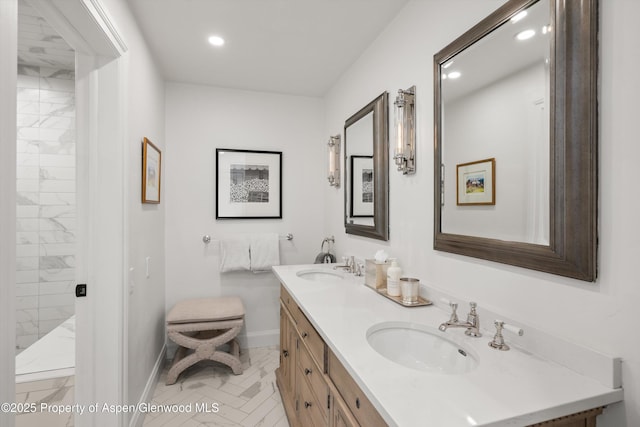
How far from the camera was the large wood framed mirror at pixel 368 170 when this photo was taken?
6.31ft

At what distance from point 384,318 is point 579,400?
639mm

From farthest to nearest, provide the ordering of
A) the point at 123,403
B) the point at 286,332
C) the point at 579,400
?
the point at 286,332 → the point at 123,403 → the point at 579,400

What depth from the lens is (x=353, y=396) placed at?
94 centimetres

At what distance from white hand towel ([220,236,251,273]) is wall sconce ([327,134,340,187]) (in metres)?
1.02

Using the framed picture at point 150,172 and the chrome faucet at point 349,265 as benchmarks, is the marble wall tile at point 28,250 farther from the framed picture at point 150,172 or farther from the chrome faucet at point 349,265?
the chrome faucet at point 349,265

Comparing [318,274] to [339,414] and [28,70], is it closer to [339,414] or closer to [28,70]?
[339,414]

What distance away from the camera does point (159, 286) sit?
2.45 meters

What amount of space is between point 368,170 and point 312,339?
124 cm

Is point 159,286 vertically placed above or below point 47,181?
below

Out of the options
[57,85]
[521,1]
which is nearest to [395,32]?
[521,1]

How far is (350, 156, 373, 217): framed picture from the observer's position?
2.13m

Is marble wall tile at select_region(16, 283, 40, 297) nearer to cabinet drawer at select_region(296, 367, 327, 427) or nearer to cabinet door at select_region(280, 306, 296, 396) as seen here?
cabinet door at select_region(280, 306, 296, 396)

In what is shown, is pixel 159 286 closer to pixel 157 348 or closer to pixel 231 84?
pixel 157 348

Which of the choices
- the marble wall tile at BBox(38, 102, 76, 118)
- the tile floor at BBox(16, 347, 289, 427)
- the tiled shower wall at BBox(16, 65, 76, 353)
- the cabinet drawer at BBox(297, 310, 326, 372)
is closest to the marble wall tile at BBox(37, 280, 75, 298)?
the tiled shower wall at BBox(16, 65, 76, 353)
